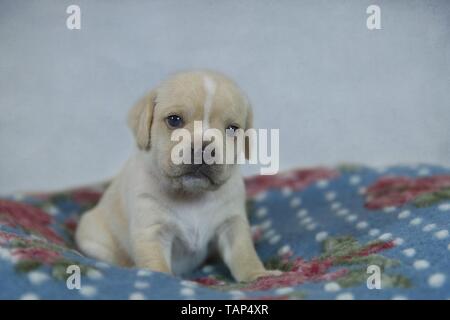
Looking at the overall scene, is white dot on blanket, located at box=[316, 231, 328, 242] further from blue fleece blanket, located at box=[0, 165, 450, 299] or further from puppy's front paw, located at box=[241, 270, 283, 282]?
puppy's front paw, located at box=[241, 270, 283, 282]

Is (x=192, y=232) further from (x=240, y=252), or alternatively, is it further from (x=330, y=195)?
(x=330, y=195)

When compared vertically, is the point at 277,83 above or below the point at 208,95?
above

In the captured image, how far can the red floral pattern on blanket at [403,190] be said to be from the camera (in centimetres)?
253

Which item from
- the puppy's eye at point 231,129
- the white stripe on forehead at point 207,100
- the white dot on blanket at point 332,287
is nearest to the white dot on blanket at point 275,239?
the puppy's eye at point 231,129

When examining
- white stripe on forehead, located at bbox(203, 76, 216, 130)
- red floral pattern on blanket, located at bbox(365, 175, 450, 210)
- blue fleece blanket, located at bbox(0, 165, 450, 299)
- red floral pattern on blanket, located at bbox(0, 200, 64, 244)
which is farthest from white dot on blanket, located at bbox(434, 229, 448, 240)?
red floral pattern on blanket, located at bbox(0, 200, 64, 244)

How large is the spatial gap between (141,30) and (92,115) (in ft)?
1.53

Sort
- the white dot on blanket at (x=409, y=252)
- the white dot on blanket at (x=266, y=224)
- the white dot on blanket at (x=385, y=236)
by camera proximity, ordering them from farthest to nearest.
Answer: the white dot on blanket at (x=266, y=224), the white dot on blanket at (x=385, y=236), the white dot on blanket at (x=409, y=252)

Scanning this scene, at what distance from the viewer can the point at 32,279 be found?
65.8 inches

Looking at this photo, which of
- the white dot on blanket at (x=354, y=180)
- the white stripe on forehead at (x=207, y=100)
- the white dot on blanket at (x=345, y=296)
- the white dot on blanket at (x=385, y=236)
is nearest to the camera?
the white dot on blanket at (x=345, y=296)

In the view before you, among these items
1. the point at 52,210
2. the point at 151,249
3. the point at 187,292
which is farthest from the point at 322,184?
the point at 187,292

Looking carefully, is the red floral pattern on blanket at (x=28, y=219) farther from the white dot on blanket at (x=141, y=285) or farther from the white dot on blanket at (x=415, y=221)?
the white dot on blanket at (x=415, y=221)

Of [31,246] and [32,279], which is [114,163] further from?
[32,279]

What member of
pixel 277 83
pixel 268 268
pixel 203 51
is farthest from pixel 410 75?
pixel 268 268

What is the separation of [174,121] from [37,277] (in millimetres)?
688
